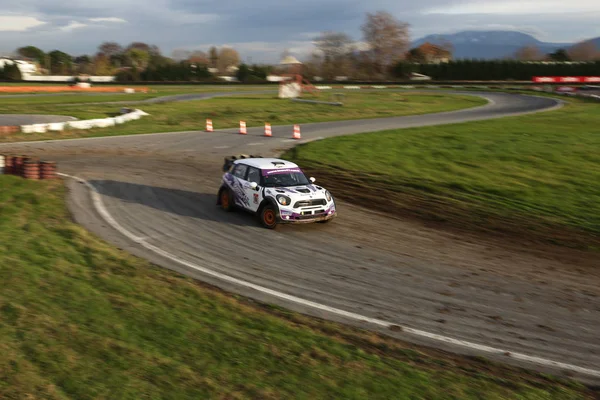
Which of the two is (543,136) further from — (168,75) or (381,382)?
(168,75)

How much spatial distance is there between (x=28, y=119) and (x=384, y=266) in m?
33.8

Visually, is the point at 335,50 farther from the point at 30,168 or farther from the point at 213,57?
the point at 30,168

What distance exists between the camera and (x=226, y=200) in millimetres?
16750

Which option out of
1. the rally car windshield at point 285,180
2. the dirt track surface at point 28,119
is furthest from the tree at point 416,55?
the rally car windshield at point 285,180

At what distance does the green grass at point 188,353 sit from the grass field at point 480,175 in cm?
793

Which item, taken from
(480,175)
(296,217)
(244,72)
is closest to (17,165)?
(296,217)

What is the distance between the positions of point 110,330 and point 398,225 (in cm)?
909

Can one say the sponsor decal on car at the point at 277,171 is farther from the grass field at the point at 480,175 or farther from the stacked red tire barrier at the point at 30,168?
the stacked red tire barrier at the point at 30,168

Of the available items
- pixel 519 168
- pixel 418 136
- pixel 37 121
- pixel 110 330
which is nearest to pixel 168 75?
pixel 37 121

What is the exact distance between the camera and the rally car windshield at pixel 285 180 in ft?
51.4

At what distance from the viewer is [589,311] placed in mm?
10188

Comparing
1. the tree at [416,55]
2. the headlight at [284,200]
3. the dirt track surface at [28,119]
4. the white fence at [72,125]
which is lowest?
the headlight at [284,200]

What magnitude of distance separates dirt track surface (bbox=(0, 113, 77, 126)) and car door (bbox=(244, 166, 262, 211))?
25.6 m

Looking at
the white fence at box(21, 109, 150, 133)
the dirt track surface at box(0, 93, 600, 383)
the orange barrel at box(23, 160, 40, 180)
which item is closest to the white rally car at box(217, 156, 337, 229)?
the dirt track surface at box(0, 93, 600, 383)
